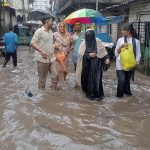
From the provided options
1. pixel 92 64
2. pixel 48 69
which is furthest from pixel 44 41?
pixel 92 64

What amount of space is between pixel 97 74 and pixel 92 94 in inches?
18.0

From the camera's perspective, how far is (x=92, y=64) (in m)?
8.16

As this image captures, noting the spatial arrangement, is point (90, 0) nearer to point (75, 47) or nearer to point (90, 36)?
point (75, 47)

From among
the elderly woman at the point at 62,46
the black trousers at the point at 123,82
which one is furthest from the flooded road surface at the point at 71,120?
the elderly woman at the point at 62,46

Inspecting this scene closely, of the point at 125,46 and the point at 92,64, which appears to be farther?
the point at 92,64

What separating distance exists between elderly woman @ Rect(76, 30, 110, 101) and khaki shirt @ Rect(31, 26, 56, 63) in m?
0.72

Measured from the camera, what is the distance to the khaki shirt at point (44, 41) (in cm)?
841

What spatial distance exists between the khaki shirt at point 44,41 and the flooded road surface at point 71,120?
85 centimetres

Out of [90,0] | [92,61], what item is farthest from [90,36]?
[90,0]

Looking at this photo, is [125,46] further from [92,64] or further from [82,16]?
[82,16]

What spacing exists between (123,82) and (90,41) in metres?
1.13

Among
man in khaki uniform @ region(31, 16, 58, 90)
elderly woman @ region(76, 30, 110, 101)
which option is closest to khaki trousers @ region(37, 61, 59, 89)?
man in khaki uniform @ region(31, 16, 58, 90)

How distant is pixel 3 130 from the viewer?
6199 millimetres

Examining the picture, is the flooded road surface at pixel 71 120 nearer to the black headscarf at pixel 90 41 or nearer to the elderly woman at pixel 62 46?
the elderly woman at pixel 62 46
